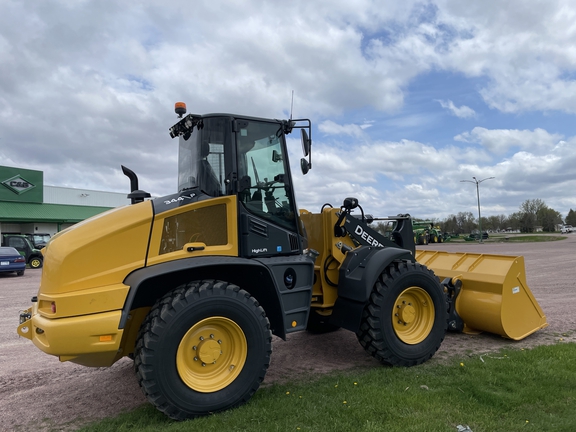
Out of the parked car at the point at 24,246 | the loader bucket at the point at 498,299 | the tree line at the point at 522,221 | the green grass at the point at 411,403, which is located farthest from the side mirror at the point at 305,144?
the tree line at the point at 522,221

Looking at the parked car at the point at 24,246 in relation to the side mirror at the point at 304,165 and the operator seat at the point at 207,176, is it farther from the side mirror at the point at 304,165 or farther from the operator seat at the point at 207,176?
the side mirror at the point at 304,165

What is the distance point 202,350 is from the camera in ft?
12.8

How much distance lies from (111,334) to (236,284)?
1.30 m

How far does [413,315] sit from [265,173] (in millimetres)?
2559

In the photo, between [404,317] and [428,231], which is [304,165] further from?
[428,231]

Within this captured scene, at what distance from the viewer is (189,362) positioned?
155 inches

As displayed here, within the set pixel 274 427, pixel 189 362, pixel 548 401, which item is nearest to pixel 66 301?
pixel 189 362

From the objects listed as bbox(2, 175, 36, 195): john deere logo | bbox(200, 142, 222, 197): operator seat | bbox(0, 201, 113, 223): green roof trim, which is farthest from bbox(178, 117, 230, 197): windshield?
bbox(2, 175, 36, 195): john deere logo

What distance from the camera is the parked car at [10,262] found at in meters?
17.5

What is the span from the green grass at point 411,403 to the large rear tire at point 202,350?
176 millimetres

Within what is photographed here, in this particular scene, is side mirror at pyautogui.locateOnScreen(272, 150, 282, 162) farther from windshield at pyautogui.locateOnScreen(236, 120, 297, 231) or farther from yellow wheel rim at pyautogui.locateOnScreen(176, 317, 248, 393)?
yellow wheel rim at pyautogui.locateOnScreen(176, 317, 248, 393)

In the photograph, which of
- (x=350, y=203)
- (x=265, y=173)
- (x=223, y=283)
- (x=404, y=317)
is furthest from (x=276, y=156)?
(x=404, y=317)

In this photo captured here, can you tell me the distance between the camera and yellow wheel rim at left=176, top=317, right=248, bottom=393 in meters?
3.87

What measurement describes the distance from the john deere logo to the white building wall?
7.13 ft
